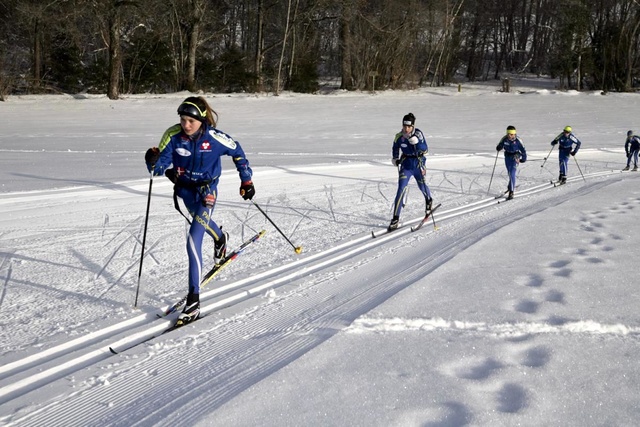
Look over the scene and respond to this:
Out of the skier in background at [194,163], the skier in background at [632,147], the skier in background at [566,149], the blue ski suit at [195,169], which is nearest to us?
the skier in background at [194,163]

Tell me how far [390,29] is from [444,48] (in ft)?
25.8

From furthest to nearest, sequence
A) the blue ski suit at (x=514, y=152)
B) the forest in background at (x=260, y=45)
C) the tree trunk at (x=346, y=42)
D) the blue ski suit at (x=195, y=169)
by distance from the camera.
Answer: the tree trunk at (x=346, y=42)
the forest in background at (x=260, y=45)
the blue ski suit at (x=514, y=152)
the blue ski suit at (x=195, y=169)

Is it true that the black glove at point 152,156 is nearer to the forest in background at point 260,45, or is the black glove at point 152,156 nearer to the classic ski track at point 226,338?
the classic ski track at point 226,338

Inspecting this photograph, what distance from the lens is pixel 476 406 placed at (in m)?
3.21

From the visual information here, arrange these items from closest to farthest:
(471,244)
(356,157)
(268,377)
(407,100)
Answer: (268,377) → (471,244) → (356,157) → (407,100)

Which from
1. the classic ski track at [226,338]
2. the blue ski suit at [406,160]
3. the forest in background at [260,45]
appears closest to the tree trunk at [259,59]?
the forest in background at [260,45]

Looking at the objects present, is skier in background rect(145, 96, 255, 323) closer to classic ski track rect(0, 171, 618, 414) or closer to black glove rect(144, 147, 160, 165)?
black glove rect(144, 147, 160, 165)

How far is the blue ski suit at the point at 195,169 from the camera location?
16.5ft

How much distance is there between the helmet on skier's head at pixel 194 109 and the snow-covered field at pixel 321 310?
173cm

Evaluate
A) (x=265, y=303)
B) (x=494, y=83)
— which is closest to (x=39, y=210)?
(x=265, y=303)

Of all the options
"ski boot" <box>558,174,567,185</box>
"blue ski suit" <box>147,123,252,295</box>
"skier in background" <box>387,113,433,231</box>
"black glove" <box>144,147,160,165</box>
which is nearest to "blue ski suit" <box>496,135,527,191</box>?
"ski boot" <box>558,174,567,185</box>

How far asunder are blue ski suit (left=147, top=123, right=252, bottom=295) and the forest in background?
27694 mm

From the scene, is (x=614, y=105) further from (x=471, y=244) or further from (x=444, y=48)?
(x=471, y=244)

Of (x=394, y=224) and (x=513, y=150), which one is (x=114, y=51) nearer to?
(x=513, y=150)
